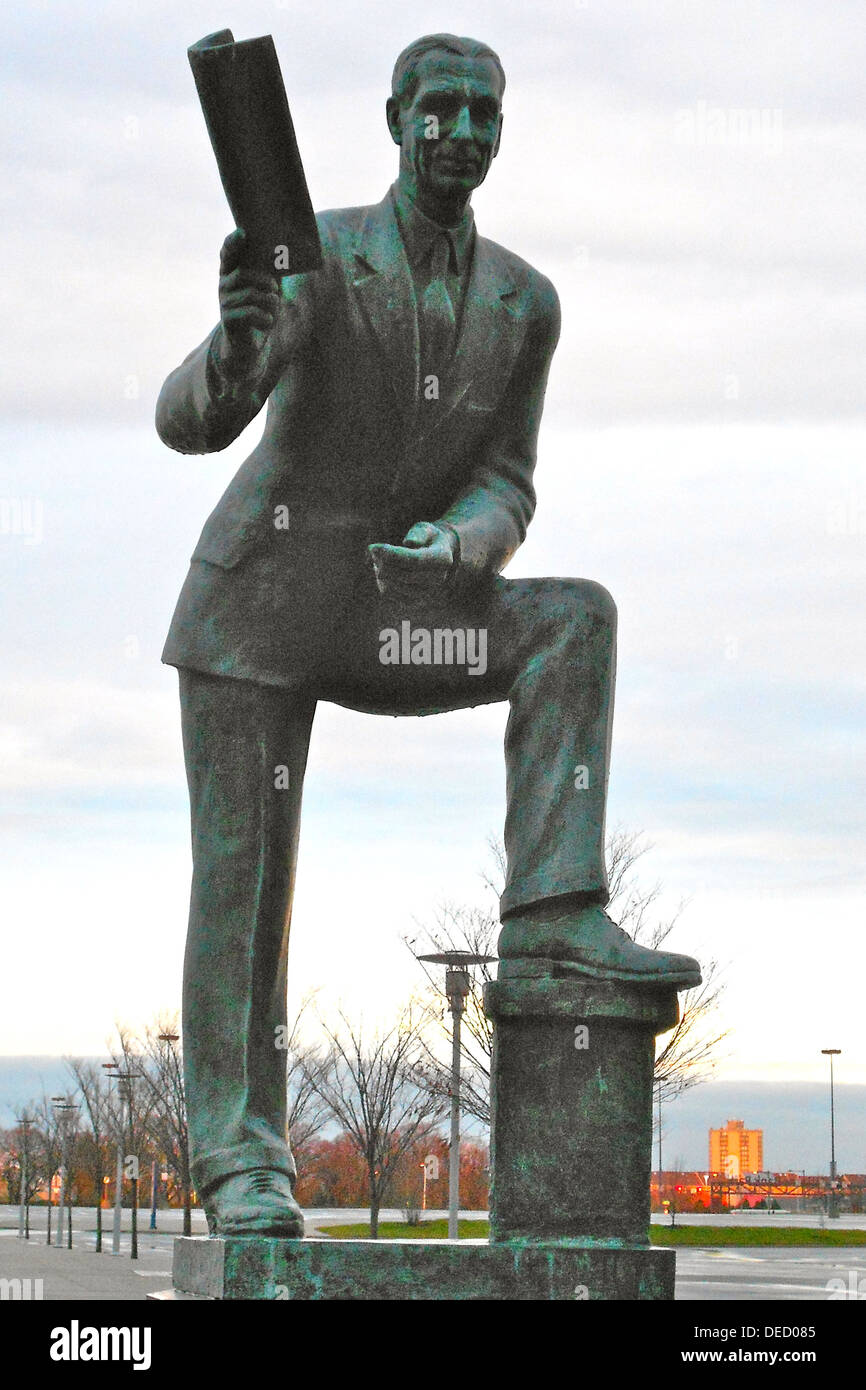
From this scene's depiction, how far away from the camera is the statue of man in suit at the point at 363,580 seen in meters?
4.43

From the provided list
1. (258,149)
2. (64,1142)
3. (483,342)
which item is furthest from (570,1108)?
(64,1142)

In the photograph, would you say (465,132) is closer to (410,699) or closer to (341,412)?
(341,412)

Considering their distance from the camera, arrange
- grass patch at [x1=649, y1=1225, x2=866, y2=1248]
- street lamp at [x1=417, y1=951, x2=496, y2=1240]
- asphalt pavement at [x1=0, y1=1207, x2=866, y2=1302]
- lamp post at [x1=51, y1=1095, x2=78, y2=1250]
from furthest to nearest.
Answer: lamp post at [x1=51, y1=1095, x2=78, y2=1250] < grass patch at [x1=649, y1=1225, x2=866, y2=1248] < asphalt pavement at [x1=0, y1=1207, x2=866, y2=1302] < street lamp at [x1=417, y1=951, x2=496, y2=1240]

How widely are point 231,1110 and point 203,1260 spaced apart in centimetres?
43

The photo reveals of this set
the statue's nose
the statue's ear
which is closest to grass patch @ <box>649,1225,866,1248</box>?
the statue's ear

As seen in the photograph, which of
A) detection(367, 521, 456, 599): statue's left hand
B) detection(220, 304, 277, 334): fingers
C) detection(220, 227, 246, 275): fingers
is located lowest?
detection(367, 521, 456, 599): statue's left hand

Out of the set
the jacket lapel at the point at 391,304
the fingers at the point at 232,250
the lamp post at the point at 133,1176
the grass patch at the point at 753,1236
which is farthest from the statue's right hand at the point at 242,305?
the grass patch at the point at 753,1236

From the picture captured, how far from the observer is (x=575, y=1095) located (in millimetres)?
4055

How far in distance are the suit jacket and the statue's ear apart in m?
0.16

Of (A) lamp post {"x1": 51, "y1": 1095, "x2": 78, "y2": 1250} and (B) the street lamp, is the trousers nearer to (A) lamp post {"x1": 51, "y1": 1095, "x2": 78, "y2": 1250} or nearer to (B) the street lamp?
(B) the street lamp

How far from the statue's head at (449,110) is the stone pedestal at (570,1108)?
73.8 inches

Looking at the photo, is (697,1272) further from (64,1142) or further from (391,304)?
(64,1142)

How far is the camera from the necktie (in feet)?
15.1
